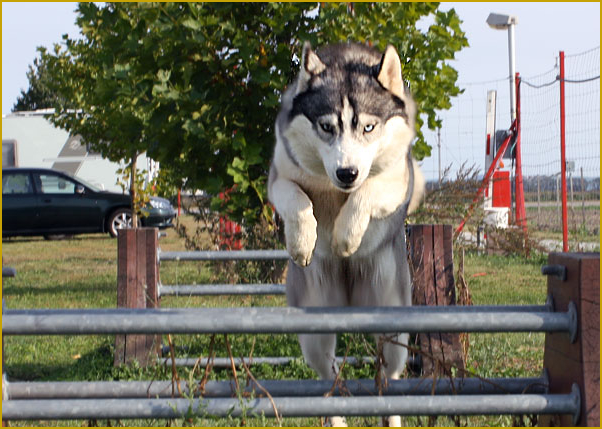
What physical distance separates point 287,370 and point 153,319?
287 cm

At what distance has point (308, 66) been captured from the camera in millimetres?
3668

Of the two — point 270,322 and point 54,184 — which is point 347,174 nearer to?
point 270,322

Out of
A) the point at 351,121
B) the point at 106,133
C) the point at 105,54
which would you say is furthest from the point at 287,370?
the point at 106,133

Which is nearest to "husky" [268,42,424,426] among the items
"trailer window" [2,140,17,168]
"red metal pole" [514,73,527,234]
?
"red metal pole" [514,73,527,234]

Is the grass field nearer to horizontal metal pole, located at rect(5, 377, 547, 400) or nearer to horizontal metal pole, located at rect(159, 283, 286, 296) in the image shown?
horizontal metal pole, located at rect(5, 377, 547, 400)

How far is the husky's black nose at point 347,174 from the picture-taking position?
326 cm

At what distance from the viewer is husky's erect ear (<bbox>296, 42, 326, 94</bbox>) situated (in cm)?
365

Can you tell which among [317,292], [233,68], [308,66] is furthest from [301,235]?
[233,68]

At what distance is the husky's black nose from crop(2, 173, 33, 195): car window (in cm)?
1437

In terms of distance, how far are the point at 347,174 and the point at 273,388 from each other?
108 centimetres

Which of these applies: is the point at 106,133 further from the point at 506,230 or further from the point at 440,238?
the point at 440,238

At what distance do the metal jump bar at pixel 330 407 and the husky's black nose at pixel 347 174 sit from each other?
1.18m

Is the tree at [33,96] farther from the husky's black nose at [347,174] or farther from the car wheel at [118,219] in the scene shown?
the husky's black nose at [347,174]

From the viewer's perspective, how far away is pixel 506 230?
10.2 metres
